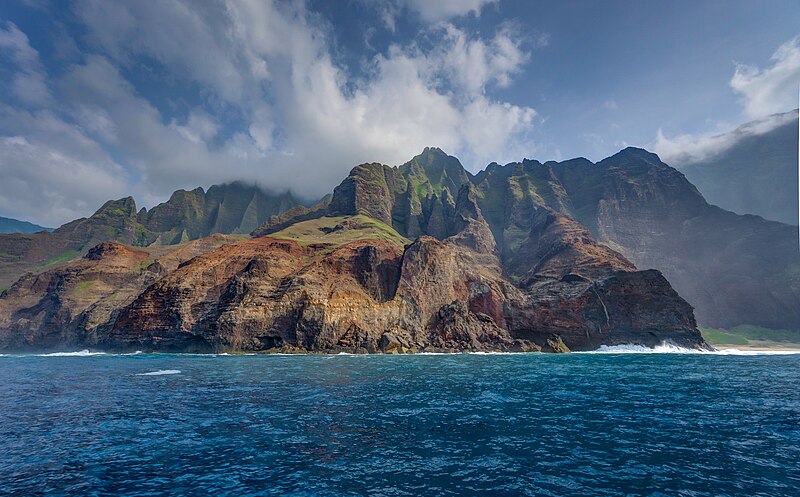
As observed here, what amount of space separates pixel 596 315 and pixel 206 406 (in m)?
126

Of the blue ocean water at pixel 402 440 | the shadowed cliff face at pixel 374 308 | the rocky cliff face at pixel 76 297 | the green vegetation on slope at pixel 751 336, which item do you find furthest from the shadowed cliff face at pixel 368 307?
the blue ocean water at pixel 402 440

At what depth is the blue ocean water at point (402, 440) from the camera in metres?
15.6

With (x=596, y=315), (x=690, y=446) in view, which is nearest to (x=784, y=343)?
(x=596, y=315)

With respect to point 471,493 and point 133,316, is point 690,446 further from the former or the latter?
point 133,316

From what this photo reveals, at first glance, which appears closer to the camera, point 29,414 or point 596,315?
point 29,414

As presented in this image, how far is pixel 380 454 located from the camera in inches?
760

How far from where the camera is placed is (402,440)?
21766 millimetres

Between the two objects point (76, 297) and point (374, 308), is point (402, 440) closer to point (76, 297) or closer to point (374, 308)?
point (374, 308)

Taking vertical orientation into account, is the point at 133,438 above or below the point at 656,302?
below

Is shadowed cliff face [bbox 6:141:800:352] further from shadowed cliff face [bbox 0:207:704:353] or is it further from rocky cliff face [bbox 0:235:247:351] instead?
rocky cliff face [bbox 0:235:247:351]

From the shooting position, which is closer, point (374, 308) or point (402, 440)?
point (402, 440)

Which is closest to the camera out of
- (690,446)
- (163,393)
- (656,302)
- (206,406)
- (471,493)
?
(471,493)

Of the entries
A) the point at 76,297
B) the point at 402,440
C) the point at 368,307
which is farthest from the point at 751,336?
the point at 76,297

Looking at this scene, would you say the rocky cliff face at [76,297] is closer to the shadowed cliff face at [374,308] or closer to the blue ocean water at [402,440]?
the shadowed cliff face at [374,308]
